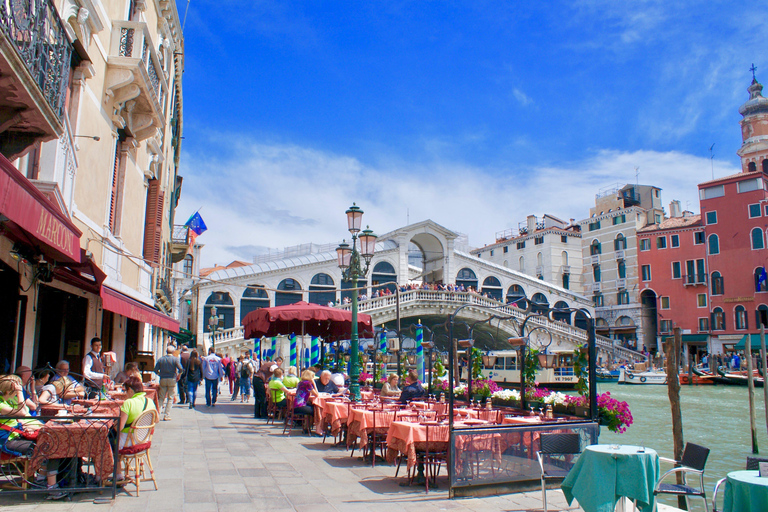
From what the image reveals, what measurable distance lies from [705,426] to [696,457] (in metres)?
14.9

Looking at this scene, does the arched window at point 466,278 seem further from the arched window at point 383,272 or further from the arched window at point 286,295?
the arched window at point 286,295

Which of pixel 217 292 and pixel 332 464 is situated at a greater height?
pixel 217 292

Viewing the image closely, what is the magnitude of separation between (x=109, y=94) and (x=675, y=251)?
42.3m

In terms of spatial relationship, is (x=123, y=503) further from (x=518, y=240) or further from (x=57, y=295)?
(x=518, y=240)

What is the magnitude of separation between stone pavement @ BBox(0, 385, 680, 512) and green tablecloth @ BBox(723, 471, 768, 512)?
2.24 metres

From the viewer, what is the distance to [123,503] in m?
5.68

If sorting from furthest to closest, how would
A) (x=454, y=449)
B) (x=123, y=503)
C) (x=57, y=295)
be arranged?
(x=57, y=295)
(x=454, y=449)
(x=123, y=503)

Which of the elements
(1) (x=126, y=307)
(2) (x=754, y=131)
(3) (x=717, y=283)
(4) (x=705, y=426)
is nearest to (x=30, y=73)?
(1) (x=126, y=307)

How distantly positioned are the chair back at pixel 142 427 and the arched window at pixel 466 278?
130 feet

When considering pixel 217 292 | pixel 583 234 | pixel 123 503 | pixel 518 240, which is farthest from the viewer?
pixel 518 240

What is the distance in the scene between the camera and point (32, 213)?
508cm

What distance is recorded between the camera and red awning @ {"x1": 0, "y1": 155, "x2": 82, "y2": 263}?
4582mm

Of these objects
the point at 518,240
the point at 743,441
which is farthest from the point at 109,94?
the point at 518,240

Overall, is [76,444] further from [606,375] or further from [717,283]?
[717,283]
